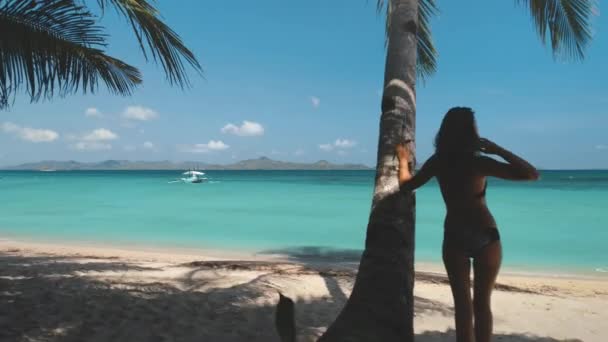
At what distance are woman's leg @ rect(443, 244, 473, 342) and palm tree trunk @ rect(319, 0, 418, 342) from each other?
243 mm

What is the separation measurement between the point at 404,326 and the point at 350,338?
311 mm

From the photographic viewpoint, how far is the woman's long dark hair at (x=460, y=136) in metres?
1.98

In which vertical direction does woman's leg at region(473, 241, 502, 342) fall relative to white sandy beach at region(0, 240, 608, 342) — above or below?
above

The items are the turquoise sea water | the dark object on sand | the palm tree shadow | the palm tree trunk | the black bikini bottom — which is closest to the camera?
the dark object on sand

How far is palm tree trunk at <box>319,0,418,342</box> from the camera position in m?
2.11

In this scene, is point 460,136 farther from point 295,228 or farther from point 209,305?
point 295,228

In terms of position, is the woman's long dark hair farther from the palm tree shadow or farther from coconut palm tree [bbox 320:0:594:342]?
the palm tree shadow

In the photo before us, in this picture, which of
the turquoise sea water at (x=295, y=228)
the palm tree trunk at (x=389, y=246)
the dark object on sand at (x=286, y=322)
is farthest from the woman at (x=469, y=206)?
the turquoise sea water at (x=295, y=228)

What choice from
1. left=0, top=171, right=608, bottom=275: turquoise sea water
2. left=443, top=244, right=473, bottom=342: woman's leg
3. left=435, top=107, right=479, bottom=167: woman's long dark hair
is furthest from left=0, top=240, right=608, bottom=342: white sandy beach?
left=0, top=171, right=608, bottom=275: turquoise sea water

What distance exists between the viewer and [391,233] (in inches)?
89.9

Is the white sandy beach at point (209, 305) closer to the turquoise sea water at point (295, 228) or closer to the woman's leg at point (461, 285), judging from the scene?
the woman's leg at point (461, 285)

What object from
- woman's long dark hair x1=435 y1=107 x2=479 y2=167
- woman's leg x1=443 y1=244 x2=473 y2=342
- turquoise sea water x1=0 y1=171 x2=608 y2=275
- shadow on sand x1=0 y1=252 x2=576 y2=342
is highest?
woman's long dark hair x1=435 y1=107 x2=479 y2=167

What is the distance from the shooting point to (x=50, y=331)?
9.66 ft

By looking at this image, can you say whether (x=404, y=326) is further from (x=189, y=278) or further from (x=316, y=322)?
(x=189, y=278)
